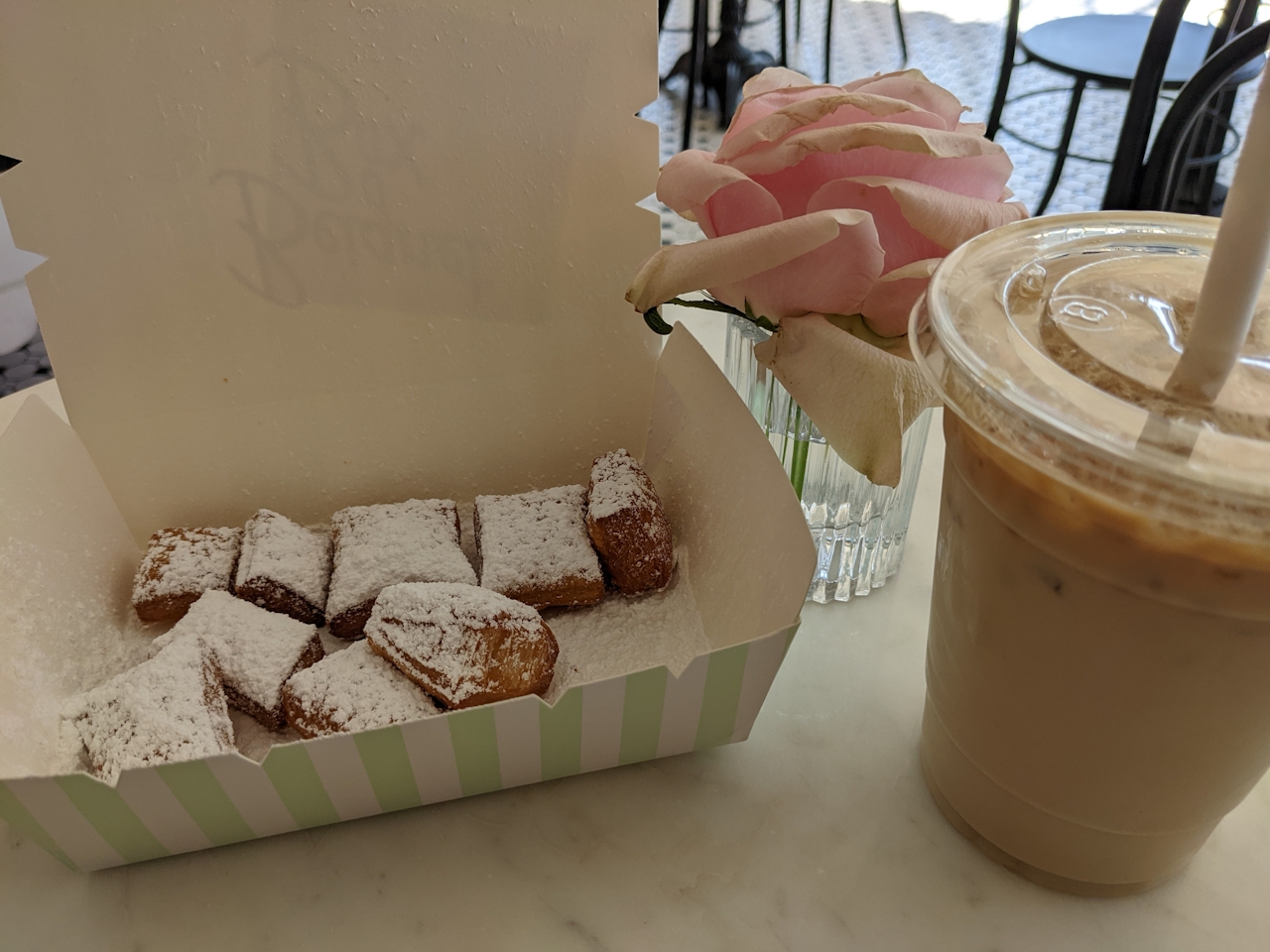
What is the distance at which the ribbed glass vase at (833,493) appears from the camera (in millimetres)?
693

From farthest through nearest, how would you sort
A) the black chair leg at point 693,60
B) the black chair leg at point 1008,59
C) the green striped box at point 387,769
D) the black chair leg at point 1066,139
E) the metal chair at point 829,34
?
the metal chair at point 829,34, the black chair leg at point 693,60, the black chair leg at point 1008,59, the black chair leg at point 1066,139, the green striped box at point 387,769

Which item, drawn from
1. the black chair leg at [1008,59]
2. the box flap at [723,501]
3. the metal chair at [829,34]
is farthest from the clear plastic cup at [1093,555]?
the metal chair at [829,34]

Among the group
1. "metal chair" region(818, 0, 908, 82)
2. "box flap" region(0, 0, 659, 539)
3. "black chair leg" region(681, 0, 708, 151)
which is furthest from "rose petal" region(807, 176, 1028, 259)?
"metal chair" region(818, 0, 908, 82)

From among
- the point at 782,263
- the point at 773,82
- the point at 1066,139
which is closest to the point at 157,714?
the point at 782,263

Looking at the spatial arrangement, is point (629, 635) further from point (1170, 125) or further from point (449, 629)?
point (1170, 125)

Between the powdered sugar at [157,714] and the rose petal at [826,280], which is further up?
the rose petal at [826,280]

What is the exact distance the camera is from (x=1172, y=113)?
→ 1.45 meters

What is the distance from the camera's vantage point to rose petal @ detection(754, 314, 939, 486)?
0.53 metres

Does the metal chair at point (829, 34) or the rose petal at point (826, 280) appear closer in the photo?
the rose petal at point (826, 280)

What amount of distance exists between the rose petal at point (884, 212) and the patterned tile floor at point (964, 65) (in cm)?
252

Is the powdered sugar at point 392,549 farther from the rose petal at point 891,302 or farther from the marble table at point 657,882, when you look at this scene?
the rose petal at point 891,302

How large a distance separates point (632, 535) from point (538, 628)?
0.36 ft

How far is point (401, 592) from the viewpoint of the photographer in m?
0.65

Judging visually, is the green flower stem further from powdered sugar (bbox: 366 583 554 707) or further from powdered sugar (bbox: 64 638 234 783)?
powdered sugar (bbox: 64 638 234 783)
